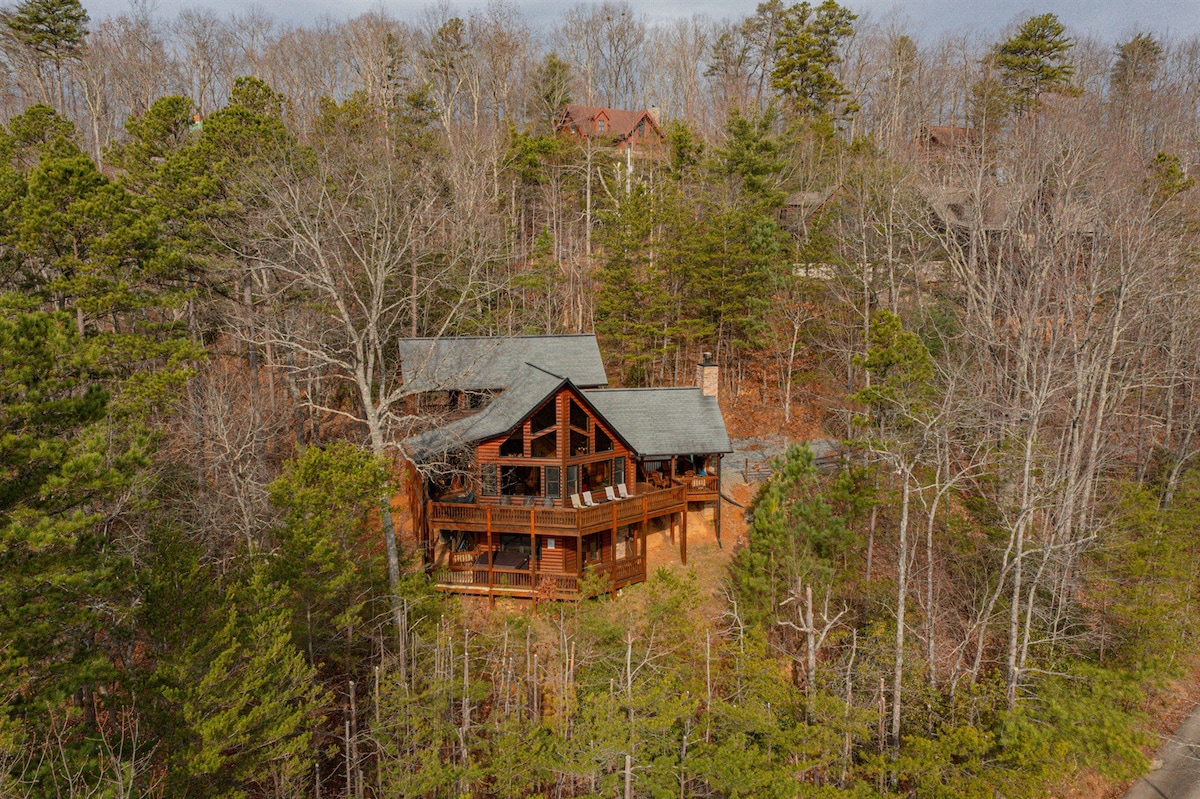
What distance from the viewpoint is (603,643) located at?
16828mm

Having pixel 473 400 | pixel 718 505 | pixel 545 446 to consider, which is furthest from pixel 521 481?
pixel 718 505

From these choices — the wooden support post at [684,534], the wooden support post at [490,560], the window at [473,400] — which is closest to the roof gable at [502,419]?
the window at [473,400]

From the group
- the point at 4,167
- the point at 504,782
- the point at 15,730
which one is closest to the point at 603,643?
the point at 504,782

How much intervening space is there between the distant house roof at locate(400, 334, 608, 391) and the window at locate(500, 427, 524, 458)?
2322 mm

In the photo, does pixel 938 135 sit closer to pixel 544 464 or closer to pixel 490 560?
pixel 544 464

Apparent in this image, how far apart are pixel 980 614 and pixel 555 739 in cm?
1202

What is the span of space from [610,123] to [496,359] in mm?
37021

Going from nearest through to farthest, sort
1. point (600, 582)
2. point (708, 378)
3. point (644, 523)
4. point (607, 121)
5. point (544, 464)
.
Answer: point (600, 582) < point (544, 464) < point (644, 523) < point (708, 378) < point (607, 121)

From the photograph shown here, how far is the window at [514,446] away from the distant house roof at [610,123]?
109 feet

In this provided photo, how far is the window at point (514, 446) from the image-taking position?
2047cm

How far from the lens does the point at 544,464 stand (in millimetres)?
20344

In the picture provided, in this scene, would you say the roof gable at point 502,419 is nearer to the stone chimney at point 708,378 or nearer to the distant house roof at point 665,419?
the distant house roof at point 665,419

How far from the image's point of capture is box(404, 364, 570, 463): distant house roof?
1988 centimetres

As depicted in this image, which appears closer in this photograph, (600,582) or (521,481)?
(600,582)
